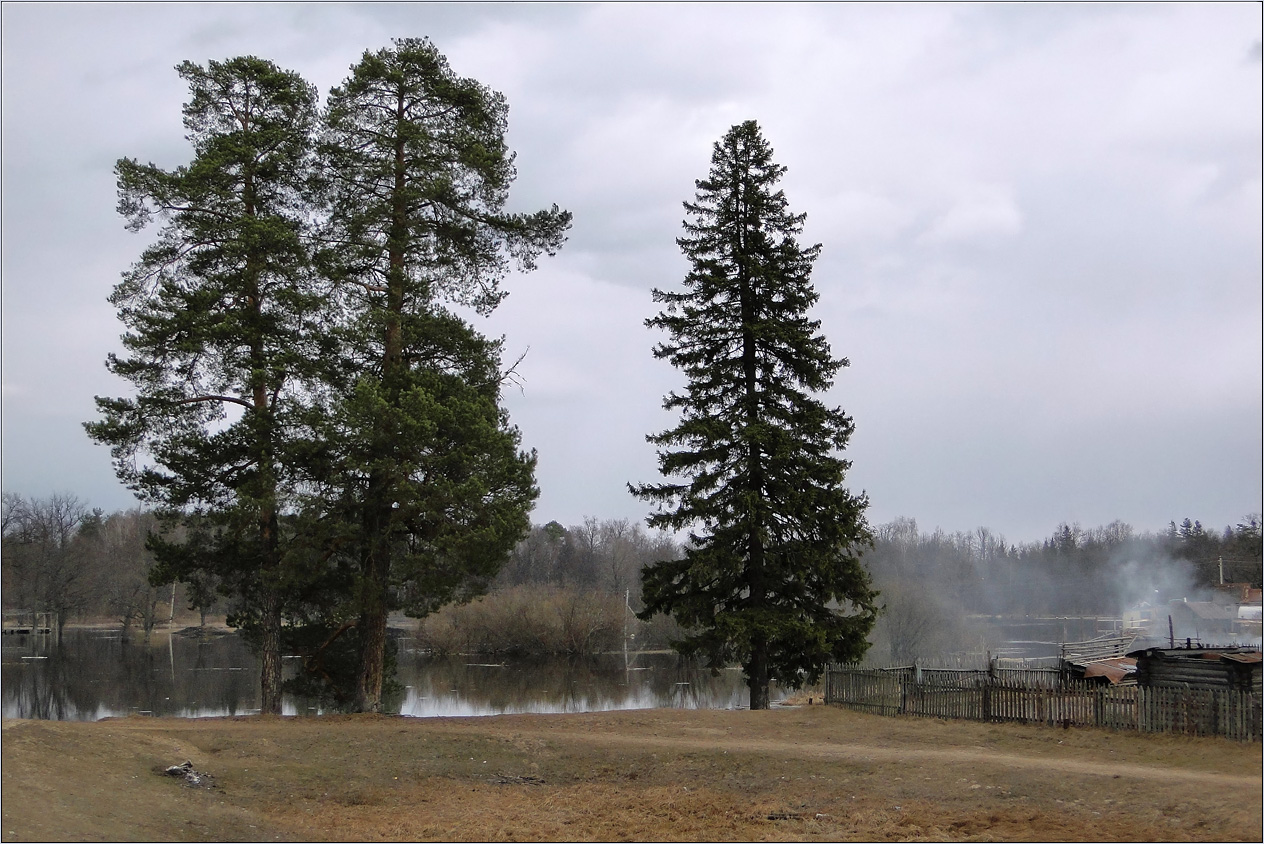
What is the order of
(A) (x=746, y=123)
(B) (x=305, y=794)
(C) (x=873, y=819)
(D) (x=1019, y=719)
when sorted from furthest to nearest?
(A) (x=746, y=123) → (D) (x=1019, y=719) → (B) (x=305, y=794) → (C) (x=873, y=819)

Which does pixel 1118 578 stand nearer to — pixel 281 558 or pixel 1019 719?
pixel 1019 719

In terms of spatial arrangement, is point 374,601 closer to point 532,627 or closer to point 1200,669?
point 1200,669

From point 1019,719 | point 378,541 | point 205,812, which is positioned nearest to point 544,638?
point 378,541

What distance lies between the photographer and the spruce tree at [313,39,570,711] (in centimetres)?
2336

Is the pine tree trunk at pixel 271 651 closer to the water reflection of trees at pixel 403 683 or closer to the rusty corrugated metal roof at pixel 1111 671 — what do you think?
the water reflection of trees at pixel 403 683

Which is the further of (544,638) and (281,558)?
(544,638)

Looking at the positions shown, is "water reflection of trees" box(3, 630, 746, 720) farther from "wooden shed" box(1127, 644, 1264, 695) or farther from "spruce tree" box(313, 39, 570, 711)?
"wooden shed" box(1127, 644, 1264, 695)

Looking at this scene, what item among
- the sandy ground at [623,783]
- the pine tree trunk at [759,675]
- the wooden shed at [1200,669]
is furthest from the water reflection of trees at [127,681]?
the wooden shed at [1200,669]

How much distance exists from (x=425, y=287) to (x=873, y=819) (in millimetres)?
16521

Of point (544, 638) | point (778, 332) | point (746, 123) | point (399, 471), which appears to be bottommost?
point (544, 638)

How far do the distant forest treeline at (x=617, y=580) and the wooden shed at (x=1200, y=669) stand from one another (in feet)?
60.2

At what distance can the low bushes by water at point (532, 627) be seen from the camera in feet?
208

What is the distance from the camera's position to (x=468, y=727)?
22.1 metres

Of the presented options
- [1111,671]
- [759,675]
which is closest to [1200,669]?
[1111,671]
